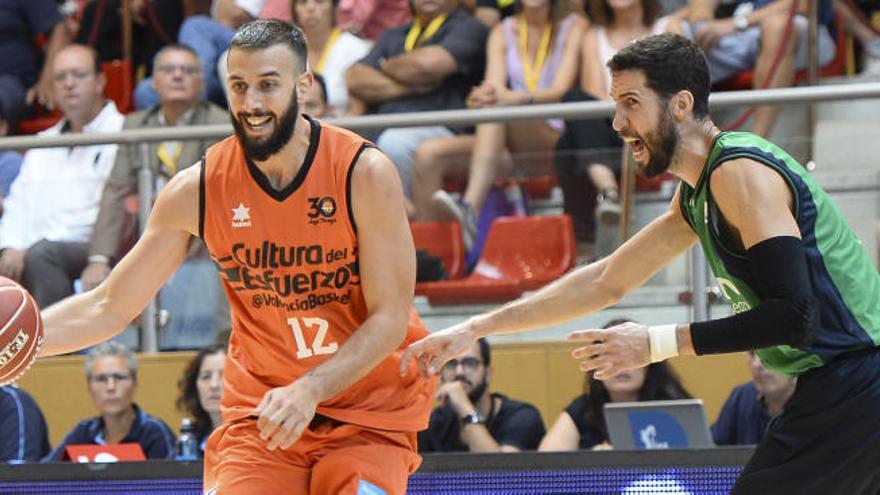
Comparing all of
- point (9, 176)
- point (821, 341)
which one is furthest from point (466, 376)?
point (821, 341)

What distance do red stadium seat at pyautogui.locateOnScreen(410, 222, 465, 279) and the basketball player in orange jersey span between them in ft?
8.20

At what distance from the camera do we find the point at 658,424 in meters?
6.56

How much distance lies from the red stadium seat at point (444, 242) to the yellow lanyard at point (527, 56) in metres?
1.46

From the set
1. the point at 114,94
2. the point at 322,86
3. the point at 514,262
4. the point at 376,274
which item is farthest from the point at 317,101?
the point at 376,274

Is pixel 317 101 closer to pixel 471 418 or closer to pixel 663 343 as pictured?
pixel 471 418

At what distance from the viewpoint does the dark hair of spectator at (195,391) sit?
7.31 meters

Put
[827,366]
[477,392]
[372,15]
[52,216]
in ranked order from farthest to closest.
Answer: [372,15], [52,216], [477,392], [827,366]

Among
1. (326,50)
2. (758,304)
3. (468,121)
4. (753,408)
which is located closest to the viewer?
(758,304)

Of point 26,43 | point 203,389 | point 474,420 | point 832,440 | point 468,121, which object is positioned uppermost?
point 26,43

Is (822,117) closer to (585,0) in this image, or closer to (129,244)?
(585,0)

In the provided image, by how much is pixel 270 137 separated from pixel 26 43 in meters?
6.77

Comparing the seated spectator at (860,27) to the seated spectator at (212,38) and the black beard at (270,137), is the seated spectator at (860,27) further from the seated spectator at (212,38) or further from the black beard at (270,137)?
the black beard at (270,137)

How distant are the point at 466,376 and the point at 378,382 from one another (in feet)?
8.08

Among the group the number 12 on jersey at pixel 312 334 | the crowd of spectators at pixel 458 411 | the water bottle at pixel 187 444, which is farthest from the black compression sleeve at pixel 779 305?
the water bottle at pixel 187 444
